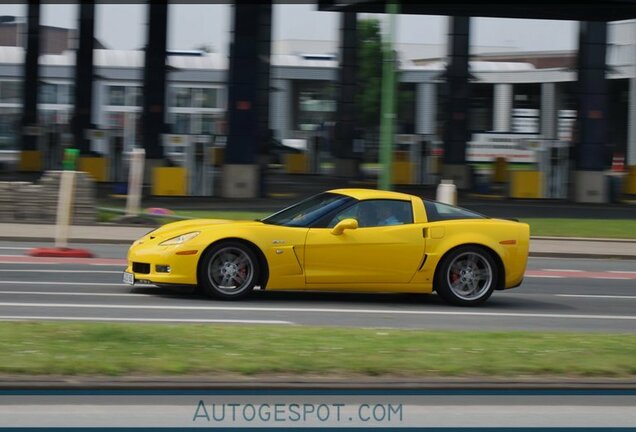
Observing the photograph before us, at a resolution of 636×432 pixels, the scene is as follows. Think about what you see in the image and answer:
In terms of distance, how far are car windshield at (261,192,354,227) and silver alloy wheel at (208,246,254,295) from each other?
0.73m

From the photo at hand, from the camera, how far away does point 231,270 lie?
1220cm

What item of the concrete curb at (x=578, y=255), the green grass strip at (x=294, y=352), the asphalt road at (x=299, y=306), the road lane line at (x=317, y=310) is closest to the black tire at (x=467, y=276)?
the asphalt road at (x=299, y=306)

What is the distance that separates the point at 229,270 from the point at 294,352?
4303 mm

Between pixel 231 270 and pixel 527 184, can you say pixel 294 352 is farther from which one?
pixel 527 184

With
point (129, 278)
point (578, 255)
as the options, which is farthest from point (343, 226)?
point (578, 255)

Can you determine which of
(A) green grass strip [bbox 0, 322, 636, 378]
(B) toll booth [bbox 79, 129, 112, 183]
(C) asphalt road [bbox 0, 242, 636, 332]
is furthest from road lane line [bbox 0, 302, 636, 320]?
(B) toll booth [bbox 79, 129, 112, 183]

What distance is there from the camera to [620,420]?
20.8 feet

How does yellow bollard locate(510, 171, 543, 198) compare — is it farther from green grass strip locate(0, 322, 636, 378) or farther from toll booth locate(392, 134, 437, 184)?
green grass strip locate(0, 322, 636, 378)

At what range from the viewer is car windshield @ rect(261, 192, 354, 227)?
41.6 feet

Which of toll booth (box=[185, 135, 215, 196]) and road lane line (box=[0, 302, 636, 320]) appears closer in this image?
road lane line (box=[0, 302, 636, 320])

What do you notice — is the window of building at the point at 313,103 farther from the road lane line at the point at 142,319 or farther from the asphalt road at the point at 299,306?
the road lane line at the point at 142,319

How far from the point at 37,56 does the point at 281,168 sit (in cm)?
1259

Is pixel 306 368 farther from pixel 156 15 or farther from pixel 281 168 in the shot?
pixel 281 168

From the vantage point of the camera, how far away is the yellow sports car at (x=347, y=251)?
12148 millimetres
